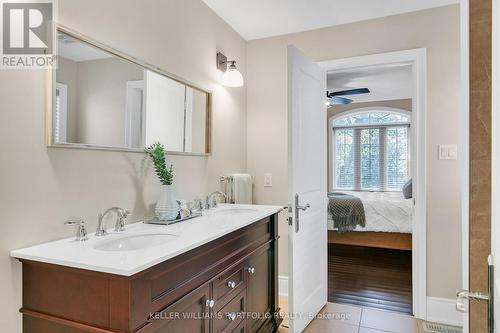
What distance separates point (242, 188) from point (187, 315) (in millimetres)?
1556

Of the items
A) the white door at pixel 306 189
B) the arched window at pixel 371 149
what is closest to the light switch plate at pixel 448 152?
the white door at pixel 306 189

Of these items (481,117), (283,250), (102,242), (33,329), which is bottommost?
(283,250)

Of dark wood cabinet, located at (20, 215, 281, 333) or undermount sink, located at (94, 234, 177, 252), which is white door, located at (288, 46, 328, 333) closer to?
dark wood cabinet, located at (20, 215, 281, 333)

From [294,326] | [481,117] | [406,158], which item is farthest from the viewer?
[406,158]

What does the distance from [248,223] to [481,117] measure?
1.16 m

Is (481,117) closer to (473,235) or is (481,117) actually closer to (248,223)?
(473,235)

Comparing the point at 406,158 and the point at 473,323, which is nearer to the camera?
the point at 473,323

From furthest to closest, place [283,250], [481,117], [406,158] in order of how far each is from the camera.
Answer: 1. [406,158]
2. [283,250]
3. [481,117]

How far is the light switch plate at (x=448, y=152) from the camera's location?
2441 mm

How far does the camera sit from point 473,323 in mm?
1000

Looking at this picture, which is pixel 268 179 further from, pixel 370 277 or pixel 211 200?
pixel 370 277

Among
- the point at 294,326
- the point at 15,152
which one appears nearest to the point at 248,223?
the point at 294,326

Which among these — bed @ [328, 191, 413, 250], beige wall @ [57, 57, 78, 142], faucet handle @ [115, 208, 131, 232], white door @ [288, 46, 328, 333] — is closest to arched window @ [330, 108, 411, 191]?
bed @ [328, 191, 413, 250]

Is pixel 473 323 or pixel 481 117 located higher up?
pixel 481 117
